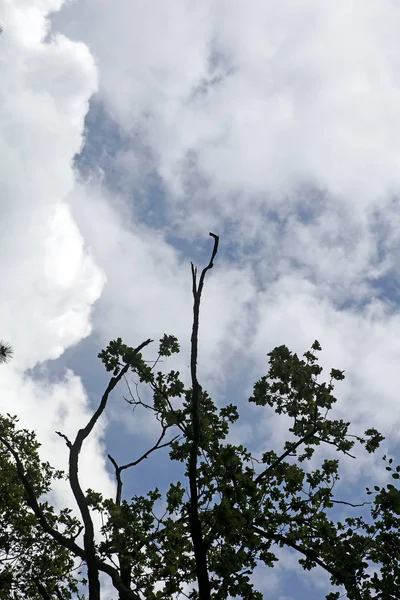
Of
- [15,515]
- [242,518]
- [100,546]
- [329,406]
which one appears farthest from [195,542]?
[15,515]

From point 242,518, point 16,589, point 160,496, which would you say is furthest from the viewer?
point 16,589

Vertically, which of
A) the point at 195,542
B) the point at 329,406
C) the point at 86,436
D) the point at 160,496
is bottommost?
the point at 195,542

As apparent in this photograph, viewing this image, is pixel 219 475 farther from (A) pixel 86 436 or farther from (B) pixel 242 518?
(A) pixel 86 436

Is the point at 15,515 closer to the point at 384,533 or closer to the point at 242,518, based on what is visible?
the point at 242,518

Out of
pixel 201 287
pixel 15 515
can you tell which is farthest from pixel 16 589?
pixel 201 287

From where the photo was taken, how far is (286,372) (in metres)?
12.5

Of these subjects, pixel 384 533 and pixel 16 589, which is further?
pixel 16 589

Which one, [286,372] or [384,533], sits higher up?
[286,372]

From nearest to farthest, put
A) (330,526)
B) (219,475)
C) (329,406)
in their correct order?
(219,475), (330,526), (329,406)

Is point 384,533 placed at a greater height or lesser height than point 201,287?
lesser

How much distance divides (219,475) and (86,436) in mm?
3344

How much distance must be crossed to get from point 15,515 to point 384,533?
11098 millimetres

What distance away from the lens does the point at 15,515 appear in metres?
15.5

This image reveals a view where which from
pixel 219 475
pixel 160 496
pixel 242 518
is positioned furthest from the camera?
pixel 160 496
